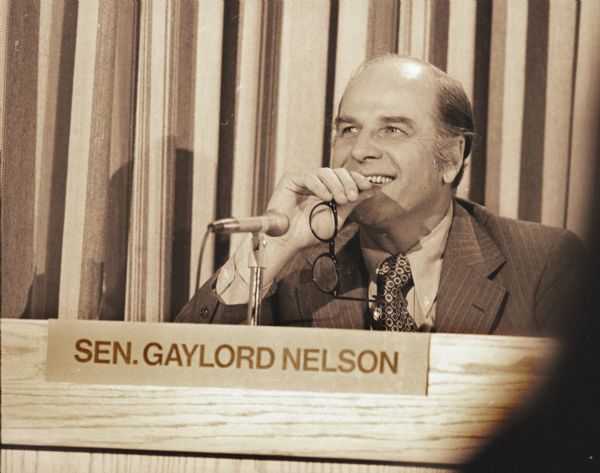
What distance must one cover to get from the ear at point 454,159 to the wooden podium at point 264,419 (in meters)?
0.33

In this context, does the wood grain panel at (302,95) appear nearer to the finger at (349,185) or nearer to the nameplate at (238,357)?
the finger at (349,185)

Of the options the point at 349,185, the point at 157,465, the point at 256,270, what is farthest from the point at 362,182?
the point at 157,465

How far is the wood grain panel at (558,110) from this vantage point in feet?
5.67

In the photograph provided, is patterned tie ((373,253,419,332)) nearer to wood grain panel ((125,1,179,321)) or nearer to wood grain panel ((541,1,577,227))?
wood grain panel ((541,1,577,227))

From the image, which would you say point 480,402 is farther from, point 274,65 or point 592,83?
point 274,65

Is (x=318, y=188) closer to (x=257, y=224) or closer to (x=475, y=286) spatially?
(x=257, y=224)

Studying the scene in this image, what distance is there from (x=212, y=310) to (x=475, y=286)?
20.4 inches

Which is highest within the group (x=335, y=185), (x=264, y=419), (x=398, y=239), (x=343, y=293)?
(x=335, y=185)

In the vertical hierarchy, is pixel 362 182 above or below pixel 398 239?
above

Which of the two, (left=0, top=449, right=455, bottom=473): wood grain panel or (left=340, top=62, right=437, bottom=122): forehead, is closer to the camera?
(left=0, top=449, right=455, bottom=473): wood grain panel

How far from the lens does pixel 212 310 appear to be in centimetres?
176

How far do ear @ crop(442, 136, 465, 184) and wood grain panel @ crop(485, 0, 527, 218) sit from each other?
0.05 metres

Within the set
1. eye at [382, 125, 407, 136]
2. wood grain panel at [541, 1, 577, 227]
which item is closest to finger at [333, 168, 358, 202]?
eye at [382, 125, 407, 136]

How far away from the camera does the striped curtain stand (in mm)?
1751
